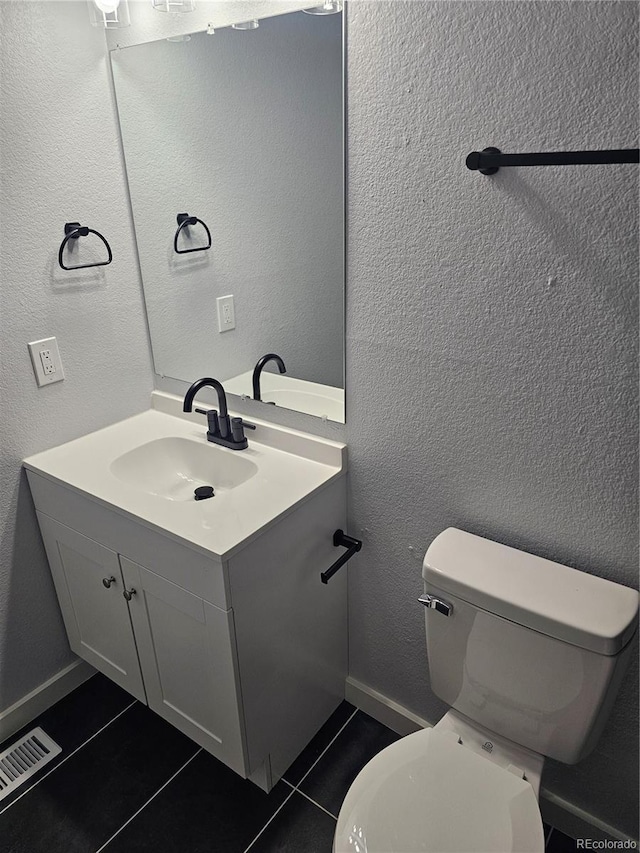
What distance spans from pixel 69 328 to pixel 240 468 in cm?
65

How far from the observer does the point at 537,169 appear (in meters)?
1.04

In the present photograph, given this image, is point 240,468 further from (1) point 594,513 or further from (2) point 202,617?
(1) point 594,513

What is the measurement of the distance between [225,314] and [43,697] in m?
1.36

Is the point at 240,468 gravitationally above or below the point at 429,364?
below

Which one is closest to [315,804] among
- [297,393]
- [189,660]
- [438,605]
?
[189,660]

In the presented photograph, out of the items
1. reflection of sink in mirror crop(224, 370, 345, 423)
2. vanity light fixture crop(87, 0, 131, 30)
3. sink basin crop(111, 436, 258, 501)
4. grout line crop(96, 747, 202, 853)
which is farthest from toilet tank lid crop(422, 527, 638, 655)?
vanity light fixture crop(87, 0, 131, 30)

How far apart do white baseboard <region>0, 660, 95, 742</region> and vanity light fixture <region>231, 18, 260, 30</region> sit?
194 centimetres

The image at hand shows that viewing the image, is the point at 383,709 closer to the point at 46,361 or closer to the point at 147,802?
the point at 147,802

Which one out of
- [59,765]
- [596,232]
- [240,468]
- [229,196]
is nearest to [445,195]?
[596,232]

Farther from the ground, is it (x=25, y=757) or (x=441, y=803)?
(x=441, y=803)

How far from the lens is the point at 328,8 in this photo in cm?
119

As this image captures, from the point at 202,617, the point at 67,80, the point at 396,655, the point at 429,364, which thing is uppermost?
the point at 67,80

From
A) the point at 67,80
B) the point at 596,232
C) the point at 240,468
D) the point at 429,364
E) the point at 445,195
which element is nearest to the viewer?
the point at 596,232

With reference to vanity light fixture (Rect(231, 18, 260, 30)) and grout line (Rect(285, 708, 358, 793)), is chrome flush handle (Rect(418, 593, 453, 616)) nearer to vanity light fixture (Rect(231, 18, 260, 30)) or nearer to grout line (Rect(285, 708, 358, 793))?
grout line (Rect(285, 708, 358, 793))
